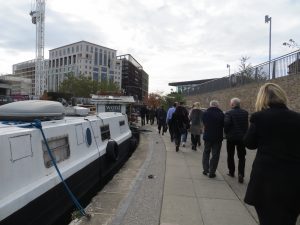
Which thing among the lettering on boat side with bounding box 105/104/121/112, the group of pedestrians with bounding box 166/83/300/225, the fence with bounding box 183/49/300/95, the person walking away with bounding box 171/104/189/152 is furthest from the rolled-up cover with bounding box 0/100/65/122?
the lettering on boat side with bounding box 105/104/121/112

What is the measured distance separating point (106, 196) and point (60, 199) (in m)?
1.68

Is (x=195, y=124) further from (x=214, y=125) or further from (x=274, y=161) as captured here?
(x=274, y=161)

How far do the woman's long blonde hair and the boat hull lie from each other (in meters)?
2.62

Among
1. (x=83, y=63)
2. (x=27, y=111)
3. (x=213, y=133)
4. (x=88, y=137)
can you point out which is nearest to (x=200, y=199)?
(x=213, y=133)

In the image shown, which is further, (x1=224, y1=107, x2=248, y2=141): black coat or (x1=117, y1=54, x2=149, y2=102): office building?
(x1=117, y1=54, x2=149, y2=102): office building

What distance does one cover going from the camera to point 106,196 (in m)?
6.95

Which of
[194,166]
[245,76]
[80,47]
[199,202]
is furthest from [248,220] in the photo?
[80,47]

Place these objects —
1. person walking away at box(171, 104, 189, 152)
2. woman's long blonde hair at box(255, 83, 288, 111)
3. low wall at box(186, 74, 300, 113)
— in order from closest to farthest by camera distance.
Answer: woman's long blonde hair at box(255, 83, 288, 111) → person walking away at box(171, 104, 189, 152) → low wall at box(186, 74, 300, 113)

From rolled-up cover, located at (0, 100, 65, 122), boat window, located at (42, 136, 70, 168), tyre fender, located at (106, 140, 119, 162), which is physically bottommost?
tyre fender, located at (106, 140, 119, 162)

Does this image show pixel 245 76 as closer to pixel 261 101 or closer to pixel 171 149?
pixel 171 149

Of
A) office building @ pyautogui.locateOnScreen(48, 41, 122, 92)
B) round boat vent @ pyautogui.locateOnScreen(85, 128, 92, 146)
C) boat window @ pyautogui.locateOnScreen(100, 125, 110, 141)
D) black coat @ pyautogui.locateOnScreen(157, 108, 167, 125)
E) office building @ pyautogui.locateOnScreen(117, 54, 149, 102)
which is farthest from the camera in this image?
office building @ pyautogui.locateOnScreen(117, 54, 149, 102)

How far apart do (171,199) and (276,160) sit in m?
3.25

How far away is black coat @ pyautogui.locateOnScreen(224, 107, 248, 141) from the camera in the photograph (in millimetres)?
7824

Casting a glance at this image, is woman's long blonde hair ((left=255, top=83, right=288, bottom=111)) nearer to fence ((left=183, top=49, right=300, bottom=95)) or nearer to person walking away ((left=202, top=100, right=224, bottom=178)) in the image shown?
person walking away ((left=202, top=100, right=224, bottom=178))
